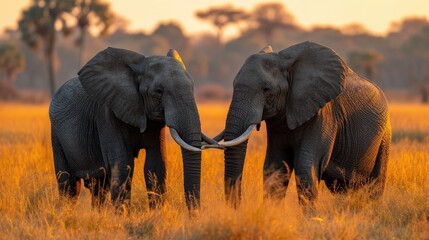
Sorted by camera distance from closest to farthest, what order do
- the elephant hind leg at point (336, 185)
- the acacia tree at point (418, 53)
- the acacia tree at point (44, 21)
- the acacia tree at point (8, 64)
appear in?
the elephant hind leg at point (336, 185) → the acacia tree at point (44, 21) → the acacia tree at point (8, 64) → the acacia tree at point (418, 53)

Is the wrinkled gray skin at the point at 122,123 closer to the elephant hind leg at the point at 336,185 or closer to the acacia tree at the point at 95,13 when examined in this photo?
the elephant hind leg at the point at 336,185

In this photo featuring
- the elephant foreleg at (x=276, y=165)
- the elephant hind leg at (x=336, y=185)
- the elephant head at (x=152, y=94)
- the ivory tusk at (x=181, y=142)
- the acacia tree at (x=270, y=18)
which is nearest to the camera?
the ivory tusk at (x=181, y=142)

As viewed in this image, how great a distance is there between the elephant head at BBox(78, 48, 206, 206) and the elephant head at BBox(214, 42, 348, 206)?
363 mm

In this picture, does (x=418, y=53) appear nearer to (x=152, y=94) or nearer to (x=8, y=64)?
(x=8, y=64)

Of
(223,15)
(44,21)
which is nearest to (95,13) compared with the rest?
(44,21)

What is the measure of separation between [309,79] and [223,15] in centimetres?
6737

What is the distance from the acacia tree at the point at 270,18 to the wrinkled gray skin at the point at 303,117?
60.2 meters

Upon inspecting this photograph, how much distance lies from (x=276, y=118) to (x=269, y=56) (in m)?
0.66

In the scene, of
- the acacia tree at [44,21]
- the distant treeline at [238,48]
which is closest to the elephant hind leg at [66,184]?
the acacia tree at [44,21]

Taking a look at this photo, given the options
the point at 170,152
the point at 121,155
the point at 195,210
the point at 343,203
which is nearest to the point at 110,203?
the point at 121,155

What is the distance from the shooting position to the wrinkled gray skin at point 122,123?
7746 mm

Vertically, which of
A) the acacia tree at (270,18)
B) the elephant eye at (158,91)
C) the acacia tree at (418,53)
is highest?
the acacia tree at (270,18)

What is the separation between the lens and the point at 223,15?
75.0m

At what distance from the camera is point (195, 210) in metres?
7.59
